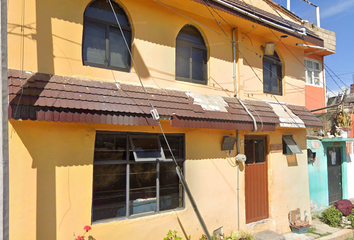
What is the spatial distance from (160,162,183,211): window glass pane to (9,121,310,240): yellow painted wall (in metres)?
0.21

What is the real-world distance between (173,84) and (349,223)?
7.39 metres

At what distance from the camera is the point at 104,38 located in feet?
17.3

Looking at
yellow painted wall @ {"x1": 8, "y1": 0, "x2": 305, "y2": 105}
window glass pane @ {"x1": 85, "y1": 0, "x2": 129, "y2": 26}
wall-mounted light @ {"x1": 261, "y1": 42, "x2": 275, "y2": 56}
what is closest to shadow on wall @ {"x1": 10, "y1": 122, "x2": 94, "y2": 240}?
yellow painted wall @ {"x1": 8, "y1": 0, "x2": 305, "y2": 105}

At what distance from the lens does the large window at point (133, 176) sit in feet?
16.0

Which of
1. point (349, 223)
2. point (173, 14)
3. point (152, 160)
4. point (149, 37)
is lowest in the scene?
point (349, 223)

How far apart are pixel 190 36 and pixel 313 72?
8.53 meters

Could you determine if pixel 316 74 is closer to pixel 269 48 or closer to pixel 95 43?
pixel 269 48

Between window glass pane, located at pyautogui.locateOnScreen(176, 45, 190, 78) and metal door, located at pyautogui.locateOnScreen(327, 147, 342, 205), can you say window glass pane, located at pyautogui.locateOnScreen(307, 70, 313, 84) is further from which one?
window glass pane, located at pyautogui.locateOnScreen(176, 45, 190, 78)

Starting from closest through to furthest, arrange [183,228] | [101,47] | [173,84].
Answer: [101,47] < [183,228] < [173,84]

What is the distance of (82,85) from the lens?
4.58 m

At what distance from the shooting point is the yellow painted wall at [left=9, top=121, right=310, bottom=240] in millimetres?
4004

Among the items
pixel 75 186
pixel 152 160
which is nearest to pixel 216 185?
pixel 152 160

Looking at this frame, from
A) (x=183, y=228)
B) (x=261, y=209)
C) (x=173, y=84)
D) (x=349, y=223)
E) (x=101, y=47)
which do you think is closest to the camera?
(x=101, y=47)

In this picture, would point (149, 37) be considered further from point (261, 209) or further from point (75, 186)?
point (261, 209)
